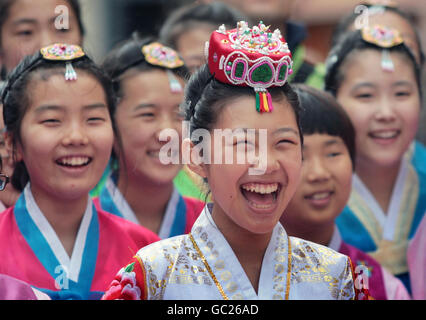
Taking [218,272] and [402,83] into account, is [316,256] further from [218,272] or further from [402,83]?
[402,83]

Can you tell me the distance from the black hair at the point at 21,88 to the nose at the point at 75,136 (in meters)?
0.14

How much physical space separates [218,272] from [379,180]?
123cm

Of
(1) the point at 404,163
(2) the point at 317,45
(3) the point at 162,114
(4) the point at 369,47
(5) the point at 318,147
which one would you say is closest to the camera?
(5) the point at 318,147

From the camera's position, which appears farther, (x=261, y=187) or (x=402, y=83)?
(x=402, y=83)

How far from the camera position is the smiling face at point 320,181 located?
215 centimetres

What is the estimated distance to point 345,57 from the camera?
2670mm

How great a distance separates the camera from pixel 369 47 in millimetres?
2648

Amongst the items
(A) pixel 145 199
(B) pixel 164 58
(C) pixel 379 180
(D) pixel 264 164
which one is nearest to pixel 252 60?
(D) pixel 264 164

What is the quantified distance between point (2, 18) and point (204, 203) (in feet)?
3.48

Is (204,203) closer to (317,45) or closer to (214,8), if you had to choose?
(214,8)

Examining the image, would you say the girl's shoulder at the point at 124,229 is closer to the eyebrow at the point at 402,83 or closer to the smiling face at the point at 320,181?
the smiling face at the point at 320,181

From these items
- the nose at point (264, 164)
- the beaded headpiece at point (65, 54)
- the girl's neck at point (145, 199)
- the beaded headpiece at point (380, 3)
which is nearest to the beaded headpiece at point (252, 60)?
the nose at point (264, 164)

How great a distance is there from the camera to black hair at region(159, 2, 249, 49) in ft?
9.69

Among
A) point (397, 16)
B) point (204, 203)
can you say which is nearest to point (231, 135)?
point (204, 203)
